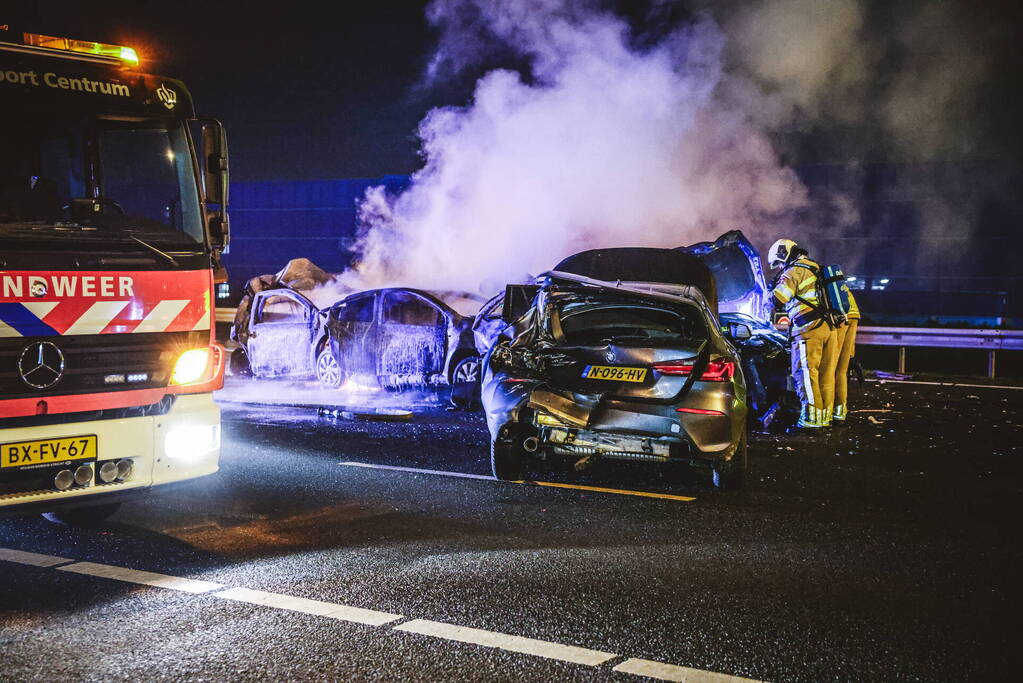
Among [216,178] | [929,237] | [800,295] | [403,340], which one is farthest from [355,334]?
[929,237]

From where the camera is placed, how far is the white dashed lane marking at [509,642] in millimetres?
3922

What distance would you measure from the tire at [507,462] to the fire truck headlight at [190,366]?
93.6 inches

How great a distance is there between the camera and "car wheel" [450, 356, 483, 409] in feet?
36.8

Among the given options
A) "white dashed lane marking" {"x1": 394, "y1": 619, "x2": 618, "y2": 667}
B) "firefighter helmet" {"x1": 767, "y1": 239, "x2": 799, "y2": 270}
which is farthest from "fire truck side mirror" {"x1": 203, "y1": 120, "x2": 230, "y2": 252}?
"firefighter helmet" {"x1": 767, "y1": 239, "x2": 799, "y2": 270}

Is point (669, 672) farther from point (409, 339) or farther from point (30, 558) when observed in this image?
point (409, 339)

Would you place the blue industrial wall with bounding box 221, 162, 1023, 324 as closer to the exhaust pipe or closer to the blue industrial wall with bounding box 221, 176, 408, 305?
the blue industrial wall with bounding box 221, 176, 408, 305

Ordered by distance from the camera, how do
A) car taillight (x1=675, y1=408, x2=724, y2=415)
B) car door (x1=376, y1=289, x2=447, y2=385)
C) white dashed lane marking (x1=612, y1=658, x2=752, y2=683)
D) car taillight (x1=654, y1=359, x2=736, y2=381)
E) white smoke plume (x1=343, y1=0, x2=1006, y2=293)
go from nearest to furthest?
white dashed lane marking (x1=612, y1=658, x2=752, y2=683)
car taillight (x1=675, y1=408, x2=724, y2=415)
car taillight (x1=654, y1=359, x2=736, y2=381)
car door (x1=376, y1=289, x2=447, y2=385)
white smoke plume (x1=343, y1=0, x2=1006, y2=293)

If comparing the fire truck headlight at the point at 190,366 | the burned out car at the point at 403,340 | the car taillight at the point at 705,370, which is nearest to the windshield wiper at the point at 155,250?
the fire truck headlight at the point at 190,366

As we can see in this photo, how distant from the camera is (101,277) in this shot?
5.24m

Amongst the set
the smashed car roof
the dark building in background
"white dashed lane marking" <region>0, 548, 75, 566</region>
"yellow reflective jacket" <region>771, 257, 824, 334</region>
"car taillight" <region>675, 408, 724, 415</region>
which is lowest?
"white dashed lane marking" <region>0, 548, 75, 566</region>

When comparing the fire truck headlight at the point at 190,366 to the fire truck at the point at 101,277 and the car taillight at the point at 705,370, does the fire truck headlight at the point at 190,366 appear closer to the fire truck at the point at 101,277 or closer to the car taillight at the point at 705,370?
the fire truck at the point at 101,277

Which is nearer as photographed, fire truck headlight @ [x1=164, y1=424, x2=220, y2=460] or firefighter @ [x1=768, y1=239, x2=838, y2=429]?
fire truck headlight @ [x1=164, y1=424, x2=220, y2=460]

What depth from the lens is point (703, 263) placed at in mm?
11109

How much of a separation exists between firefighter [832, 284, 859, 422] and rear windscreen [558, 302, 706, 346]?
3553 millimetres
